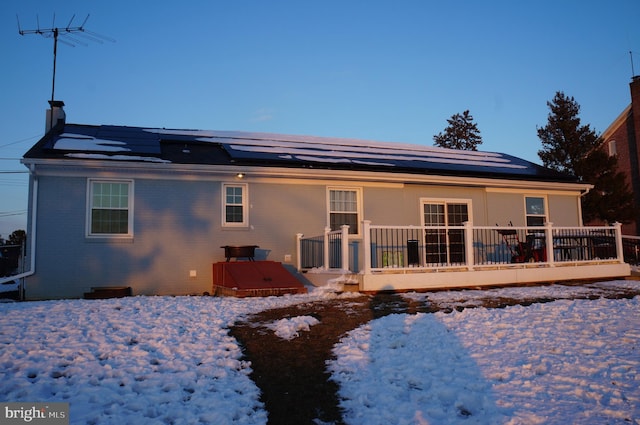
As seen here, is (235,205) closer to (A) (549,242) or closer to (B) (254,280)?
(B) (254,280)

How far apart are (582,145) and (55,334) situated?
1052 inches

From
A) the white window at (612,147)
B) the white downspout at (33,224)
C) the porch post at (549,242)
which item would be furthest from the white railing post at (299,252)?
the white window at (612,147)

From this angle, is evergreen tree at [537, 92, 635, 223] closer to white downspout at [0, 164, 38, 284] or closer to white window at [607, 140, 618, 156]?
white window at [607, 140, 618, 156]

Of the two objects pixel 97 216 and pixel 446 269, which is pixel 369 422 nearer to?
pixel 446 269

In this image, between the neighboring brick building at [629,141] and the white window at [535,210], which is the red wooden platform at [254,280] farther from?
the neighboring brick building at [629,141]

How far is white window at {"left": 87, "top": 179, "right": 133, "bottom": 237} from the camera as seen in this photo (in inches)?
424

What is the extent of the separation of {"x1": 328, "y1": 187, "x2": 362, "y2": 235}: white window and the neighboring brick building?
1997 cm

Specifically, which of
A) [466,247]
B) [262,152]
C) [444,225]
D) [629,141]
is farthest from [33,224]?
[629,141]

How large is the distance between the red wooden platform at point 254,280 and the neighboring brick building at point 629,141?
2315cm

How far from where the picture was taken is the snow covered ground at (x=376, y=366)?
3709 mm

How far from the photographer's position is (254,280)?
9.92 meters

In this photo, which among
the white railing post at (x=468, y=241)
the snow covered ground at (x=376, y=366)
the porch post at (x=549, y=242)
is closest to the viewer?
the snow covered ground at (x=376, y=366)

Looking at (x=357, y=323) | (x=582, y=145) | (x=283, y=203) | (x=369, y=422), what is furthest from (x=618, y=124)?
(x=369, y=422)

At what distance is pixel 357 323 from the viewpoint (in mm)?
6801
